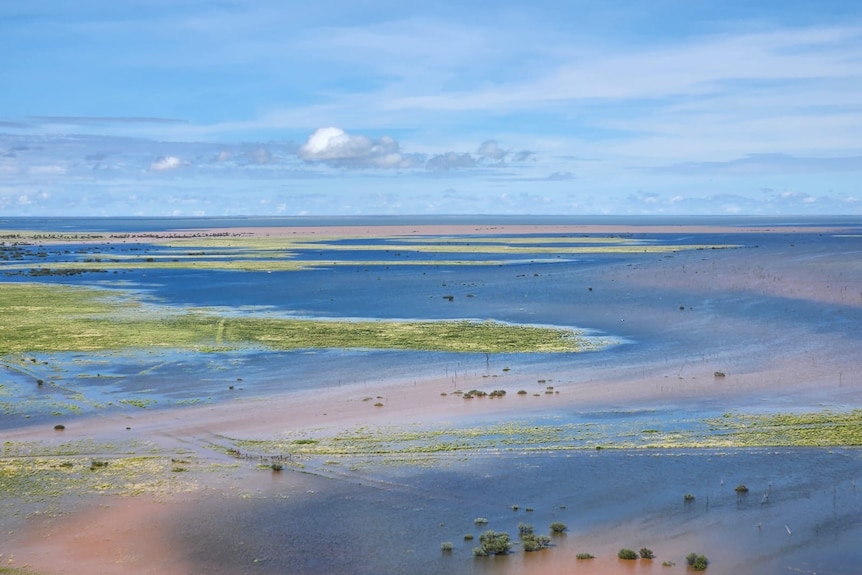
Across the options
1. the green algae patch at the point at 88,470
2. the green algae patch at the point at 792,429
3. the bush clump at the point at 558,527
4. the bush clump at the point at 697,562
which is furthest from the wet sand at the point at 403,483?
the green algae patch at the point at 792,429

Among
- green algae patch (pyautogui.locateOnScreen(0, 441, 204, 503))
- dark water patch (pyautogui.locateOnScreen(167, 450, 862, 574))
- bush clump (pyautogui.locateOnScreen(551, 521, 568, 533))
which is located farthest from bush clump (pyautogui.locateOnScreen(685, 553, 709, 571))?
green algae patch (pyautogui.locateOnScreen(0, 441, 204, 503))

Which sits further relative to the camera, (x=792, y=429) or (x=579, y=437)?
(x=792, y=429)

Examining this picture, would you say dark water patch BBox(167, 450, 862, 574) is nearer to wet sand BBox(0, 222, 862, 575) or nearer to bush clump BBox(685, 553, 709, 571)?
wet sand BBox(0, 222, 862, 575)

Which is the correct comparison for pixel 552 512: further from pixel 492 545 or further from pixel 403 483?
pixel 403 483

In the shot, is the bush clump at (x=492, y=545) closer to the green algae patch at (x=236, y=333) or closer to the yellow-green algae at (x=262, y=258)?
the green algae patch at (x=236, y=333)

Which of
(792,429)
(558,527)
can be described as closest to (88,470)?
(558,527)

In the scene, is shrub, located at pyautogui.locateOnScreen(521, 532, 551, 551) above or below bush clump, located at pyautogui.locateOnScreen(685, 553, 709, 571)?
above
